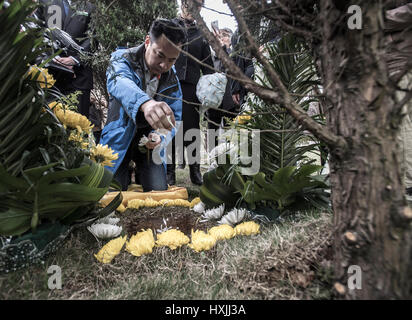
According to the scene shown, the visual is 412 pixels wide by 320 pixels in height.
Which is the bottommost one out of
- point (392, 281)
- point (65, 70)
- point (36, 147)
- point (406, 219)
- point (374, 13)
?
point (392, 281)

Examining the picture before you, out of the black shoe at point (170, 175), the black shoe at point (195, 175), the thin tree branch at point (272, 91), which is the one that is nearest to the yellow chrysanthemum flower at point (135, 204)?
the thin tree branch at point (272, 91)

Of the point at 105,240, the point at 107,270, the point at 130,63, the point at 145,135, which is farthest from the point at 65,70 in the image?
the point at 107,270

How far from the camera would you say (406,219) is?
610mm

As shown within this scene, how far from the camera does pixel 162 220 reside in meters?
1.73

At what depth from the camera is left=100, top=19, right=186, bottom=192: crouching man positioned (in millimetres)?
2287

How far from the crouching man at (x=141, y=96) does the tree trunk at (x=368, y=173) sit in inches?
61.2

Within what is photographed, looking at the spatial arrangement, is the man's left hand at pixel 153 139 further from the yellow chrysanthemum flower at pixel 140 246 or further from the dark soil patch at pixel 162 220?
the yellow chrysanthemum flower at pixel 140 246

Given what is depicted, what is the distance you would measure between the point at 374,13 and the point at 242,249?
883 mm

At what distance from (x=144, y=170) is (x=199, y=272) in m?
2.21

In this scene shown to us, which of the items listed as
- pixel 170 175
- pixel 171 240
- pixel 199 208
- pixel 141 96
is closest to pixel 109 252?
pixel 171 240

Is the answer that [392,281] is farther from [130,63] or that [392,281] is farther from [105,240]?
[130,63]

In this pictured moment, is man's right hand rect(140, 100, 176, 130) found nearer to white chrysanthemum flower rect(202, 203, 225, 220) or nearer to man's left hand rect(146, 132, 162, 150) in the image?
white chrysanthemum flower rect(202, 203, 225, 220)
